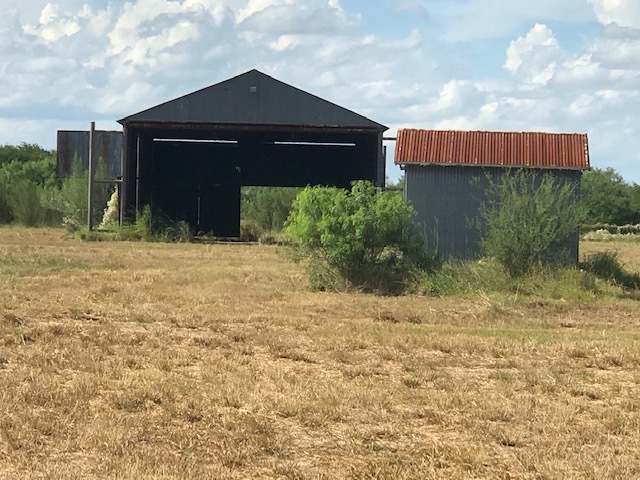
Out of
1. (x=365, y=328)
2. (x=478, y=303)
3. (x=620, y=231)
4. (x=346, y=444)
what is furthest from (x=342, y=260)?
(x=620, y=231)

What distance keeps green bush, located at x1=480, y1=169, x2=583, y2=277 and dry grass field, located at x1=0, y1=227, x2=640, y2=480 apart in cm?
174

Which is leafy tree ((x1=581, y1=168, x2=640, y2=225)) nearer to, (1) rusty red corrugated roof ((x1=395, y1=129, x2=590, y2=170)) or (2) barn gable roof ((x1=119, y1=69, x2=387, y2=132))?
(2) barn gable roof ((x1=119, y1=69, x2=387, y2=132))

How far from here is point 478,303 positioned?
758 inches

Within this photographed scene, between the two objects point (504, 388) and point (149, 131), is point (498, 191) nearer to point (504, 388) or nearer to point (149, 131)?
point (504, 388)

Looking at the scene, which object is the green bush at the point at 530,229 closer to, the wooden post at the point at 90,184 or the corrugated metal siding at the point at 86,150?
the wooden post at the point at 90,184

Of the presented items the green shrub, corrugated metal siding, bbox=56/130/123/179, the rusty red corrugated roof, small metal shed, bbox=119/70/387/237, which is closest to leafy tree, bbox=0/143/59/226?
Result: corrugated metal siding, bbox=56/130/123/179

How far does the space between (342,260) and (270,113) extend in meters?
16.6

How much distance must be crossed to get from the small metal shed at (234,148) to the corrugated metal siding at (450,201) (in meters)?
11.1

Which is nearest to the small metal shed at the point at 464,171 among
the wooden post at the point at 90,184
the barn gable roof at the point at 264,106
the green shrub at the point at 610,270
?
the green shrub at the point at 610,270

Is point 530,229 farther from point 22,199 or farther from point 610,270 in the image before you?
point 22,199

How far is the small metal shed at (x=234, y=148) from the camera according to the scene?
122 feet

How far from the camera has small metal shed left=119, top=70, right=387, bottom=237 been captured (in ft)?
122

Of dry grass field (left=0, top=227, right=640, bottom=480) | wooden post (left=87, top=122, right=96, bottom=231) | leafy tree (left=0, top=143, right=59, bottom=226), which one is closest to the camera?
dry grass field (left=0, top=227, right=640, bottom=480)

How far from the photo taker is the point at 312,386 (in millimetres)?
10344
